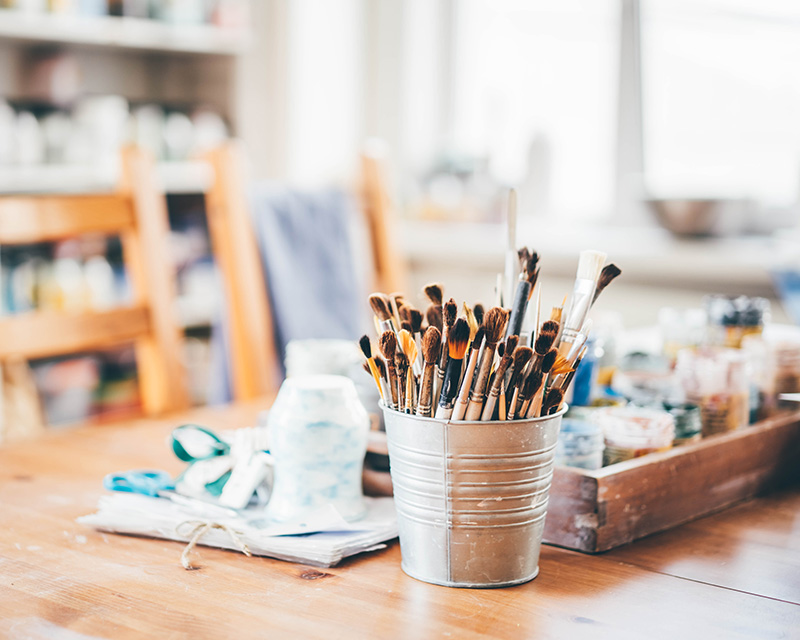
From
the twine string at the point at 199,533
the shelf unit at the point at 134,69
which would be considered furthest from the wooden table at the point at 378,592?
the shelf unit at the point at 134,69

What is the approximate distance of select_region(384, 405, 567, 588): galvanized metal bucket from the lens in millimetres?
657

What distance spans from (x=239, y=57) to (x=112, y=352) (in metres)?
1.02

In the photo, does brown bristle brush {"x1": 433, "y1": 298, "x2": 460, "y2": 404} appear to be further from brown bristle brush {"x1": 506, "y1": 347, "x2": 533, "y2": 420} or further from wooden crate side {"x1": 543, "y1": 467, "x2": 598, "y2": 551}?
wooden crate side {"x1": 543, "y1": 467, "x2": 598, "y2": 551}

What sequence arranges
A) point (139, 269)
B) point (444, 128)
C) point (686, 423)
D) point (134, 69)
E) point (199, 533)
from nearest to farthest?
point (199, 533)
point (686, 423)
point (139, 269)
point (134, 69)
point (444, 128)

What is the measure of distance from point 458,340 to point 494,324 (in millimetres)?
29

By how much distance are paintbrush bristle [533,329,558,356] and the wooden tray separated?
0.54 feet

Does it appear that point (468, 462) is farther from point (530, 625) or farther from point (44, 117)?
point (44, 117)

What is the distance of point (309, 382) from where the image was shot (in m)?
0.80

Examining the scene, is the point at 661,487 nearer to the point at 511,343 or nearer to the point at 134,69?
the point at 511,343

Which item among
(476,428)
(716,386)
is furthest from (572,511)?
(716,386)

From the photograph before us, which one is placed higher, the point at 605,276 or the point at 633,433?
the point at 605,276

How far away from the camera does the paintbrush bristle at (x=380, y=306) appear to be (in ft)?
2.30

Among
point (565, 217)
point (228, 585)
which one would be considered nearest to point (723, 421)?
point (228, 585)

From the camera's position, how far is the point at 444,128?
3.26 metres
